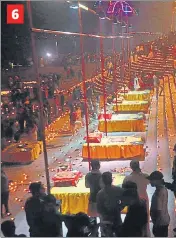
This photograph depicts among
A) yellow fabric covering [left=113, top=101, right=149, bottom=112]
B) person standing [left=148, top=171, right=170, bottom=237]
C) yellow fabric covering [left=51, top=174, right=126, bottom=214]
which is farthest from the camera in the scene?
yellow fabric covering [left=113, top=101, right=149, bottom=112]

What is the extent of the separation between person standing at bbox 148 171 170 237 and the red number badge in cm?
326

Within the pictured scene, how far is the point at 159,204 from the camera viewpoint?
6.40m

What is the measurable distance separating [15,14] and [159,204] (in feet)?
12.7

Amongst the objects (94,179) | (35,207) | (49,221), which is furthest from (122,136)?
(49,221)

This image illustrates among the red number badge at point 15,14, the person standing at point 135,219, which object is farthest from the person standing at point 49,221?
the red number badge at point 15,14

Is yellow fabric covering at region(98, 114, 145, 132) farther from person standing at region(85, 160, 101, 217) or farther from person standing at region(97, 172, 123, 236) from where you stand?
person standing at region(97, 172, 123, 236)

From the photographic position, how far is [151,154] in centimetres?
1352

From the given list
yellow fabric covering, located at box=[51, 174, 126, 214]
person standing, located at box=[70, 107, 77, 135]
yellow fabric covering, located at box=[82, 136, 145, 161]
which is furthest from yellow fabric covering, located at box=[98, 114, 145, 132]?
yellow fabric covering, located at box=[51, 174, 126, 214]

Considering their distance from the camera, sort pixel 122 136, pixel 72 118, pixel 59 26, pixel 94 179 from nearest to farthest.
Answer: pixel 94 179
pixel 122 136
pixel 72 118
pixel 59 26

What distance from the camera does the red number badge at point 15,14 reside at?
7184mm

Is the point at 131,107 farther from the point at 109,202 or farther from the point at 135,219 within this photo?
the point at 135,219

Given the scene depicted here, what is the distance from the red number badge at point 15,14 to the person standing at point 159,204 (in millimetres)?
3261

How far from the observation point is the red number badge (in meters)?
7.18

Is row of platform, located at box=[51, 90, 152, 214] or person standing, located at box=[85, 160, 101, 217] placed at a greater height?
person standing, located at box=[85, 160, 101, 217]
